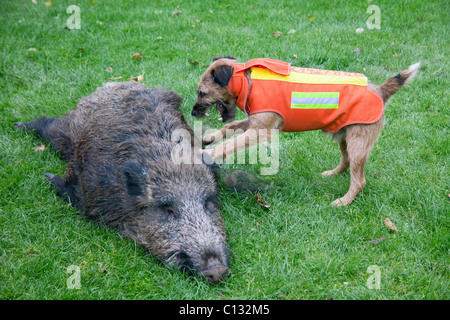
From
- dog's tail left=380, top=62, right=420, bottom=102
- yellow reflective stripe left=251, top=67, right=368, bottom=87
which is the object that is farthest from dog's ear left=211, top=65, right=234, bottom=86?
dog's tail left=380, top=62, right=420, bottom=102

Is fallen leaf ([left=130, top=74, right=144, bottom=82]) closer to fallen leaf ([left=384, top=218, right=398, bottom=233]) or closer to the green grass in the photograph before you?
the green grass

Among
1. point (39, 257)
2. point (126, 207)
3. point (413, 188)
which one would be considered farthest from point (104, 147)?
point (413, 188)

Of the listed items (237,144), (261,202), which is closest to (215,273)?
(261,202)

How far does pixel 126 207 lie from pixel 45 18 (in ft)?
24.5

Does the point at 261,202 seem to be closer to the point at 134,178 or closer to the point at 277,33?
the point at 134,178

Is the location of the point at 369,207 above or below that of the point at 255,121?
below

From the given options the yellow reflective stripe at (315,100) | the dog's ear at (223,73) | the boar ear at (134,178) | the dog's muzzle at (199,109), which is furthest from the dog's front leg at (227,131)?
the boar ear at (134,178)

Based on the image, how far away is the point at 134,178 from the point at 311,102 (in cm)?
179

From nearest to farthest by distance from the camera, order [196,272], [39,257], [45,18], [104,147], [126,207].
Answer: [196,272], [39,257], [126,207], [104,147], [45,18]

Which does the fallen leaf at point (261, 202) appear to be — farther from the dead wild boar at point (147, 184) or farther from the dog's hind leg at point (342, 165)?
the dog's hind leg at point (342, 165)

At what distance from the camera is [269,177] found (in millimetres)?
4559

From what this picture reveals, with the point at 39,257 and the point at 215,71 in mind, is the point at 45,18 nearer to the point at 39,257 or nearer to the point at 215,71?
the point at 215,71
